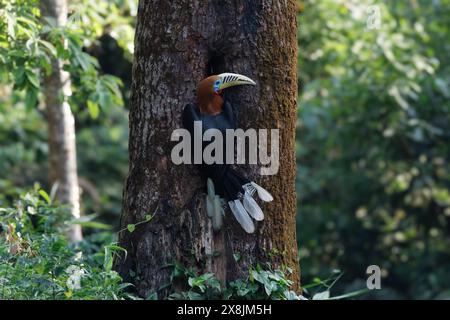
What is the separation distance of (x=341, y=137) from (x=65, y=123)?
419 centimetres

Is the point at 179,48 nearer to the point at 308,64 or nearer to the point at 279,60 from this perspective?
the point at 279,60

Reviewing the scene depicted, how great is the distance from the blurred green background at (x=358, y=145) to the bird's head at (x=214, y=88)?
9.57 feet

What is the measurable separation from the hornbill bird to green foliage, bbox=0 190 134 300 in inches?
21.2

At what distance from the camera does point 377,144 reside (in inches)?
357

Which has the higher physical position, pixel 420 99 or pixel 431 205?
pixel 420 99

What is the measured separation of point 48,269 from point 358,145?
6.05 meters

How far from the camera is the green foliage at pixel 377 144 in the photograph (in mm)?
8164

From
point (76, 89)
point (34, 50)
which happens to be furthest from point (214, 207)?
point (76, 89)

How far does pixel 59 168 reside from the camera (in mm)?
6195

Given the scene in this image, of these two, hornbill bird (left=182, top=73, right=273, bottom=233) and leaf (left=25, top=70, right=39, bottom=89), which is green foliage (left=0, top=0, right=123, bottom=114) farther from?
hornbill bird (left=182, top=73, right=273, bottom=233)

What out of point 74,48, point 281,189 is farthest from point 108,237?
point 281,189

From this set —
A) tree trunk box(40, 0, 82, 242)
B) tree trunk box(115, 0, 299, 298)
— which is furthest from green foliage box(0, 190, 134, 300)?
tree trunk box(40, 0, 82, 242)

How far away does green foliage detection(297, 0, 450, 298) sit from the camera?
8164mm
